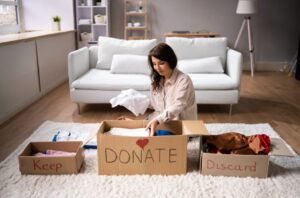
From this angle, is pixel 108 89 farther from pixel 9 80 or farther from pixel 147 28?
pixel 147 28

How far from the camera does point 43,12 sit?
5.39 m

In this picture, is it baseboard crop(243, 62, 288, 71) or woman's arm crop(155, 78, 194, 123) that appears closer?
woman's arm crop(155, 78, 194, 123)

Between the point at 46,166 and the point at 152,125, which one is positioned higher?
the point at 152,125

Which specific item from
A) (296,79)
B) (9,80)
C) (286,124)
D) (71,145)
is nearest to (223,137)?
(71,145)

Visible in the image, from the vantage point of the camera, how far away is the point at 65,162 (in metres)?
1.97

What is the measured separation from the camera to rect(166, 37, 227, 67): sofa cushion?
12.0 feet

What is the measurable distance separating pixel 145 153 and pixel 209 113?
161cm

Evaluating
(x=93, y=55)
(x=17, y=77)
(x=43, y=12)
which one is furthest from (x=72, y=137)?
(x=43, y=12)

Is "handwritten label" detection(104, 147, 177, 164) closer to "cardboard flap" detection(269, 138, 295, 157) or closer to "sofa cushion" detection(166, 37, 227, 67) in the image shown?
"cardboard flap" detection(269, 138, 295, 157)

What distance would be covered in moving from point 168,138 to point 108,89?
58.8 inches

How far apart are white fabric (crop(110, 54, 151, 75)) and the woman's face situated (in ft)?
4.45

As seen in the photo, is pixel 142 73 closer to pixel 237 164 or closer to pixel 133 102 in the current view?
pixel 133 102

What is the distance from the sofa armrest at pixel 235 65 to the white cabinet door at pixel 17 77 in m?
2.33

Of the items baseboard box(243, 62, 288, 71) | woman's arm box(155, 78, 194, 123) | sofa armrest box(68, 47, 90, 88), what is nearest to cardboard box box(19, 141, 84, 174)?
woman's arm box(155, 78, 194, 123)
